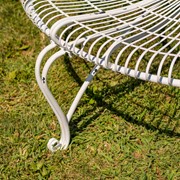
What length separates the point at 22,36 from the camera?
2.86 metres

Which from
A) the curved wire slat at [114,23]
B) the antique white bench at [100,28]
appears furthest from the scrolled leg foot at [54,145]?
the curved wire slat at [114,23]

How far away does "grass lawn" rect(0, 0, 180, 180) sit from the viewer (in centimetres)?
201

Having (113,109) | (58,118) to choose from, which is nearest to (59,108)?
(58,118)

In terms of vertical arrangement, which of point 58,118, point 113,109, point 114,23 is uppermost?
point 114,23

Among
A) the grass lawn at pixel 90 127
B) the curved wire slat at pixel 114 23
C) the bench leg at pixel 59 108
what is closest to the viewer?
the curved wire slat at pixel 114 23

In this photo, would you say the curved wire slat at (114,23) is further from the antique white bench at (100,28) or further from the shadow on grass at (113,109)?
the shadow on grass at (113,109)

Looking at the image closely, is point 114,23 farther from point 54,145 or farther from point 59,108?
point 54,145

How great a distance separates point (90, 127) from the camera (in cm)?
221

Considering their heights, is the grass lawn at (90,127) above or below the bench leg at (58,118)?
below

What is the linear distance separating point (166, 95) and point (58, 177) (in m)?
0.81

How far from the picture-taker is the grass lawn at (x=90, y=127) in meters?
2.01

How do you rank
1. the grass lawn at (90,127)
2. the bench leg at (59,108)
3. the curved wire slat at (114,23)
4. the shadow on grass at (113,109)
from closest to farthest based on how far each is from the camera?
the curved wire slat at (114,23) < the bench leg at (59,108) < the grass lawn at (90,127) < the shadow on grass at (113,109)

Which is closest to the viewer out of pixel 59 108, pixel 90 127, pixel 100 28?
pixel 100 28

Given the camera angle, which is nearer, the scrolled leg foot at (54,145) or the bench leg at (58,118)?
the bench leg at (58,118)
